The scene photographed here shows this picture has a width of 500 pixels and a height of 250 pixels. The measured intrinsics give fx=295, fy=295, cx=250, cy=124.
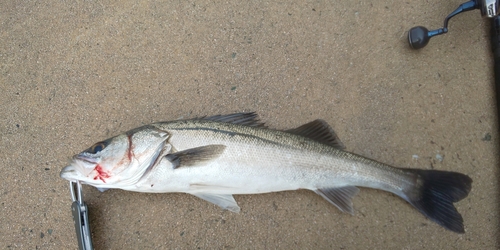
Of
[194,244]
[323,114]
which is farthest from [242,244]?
[323,114]

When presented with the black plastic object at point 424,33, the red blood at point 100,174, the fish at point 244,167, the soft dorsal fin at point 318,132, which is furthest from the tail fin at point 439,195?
the red blood at point 100,174

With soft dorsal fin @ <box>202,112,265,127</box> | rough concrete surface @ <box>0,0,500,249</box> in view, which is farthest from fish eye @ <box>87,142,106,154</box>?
soft dorsal fin @ <box>202,112,265,127</box>

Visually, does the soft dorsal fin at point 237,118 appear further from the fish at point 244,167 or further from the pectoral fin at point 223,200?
the pectoral fin at point 223,200

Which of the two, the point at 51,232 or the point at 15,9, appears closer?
the point at 51,232

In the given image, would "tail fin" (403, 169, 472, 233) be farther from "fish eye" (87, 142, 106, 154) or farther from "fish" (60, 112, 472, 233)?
"fish eye" (87, 142, 106, 154)

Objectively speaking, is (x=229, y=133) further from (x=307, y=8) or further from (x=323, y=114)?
(x=307, y=8)

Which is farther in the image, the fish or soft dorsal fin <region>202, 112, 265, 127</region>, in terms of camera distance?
soft dorsal fin <region>202, 112, 265, 127</region>

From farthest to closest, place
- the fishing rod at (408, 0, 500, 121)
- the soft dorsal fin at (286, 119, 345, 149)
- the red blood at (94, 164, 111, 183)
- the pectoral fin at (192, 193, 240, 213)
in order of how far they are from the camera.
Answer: the fishing rod at (408, 0, 500, 121), the soft dorsal fin at (286, 119, 345, 149), the pectoral fin at (192, 193, 240, 213), the red blood at (94, 164, 111, 183)
